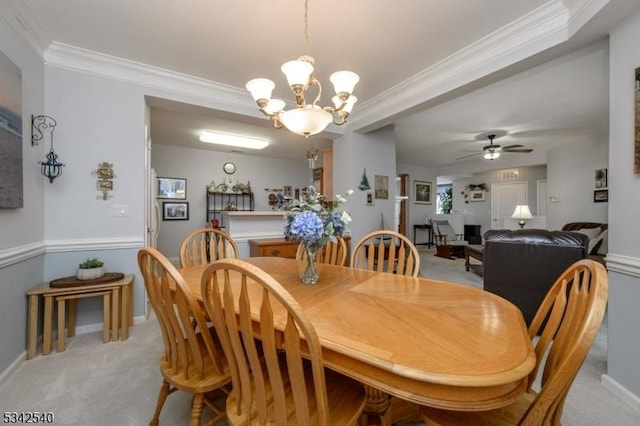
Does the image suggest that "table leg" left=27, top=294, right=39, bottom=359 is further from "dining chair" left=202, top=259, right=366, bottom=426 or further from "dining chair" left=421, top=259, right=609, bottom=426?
"dining chair" left=421, top=259, right=609, bottom=426

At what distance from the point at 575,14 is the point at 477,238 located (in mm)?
7365

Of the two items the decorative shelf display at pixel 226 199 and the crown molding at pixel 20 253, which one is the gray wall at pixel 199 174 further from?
the crown molding at pixel 20 253

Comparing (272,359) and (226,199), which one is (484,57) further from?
(226,199)

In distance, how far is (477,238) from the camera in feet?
27.1

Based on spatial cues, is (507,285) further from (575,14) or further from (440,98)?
(575,14)

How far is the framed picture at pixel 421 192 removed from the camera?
8305mm

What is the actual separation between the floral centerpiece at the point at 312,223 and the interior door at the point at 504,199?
7896 millimetres

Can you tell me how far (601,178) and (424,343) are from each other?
6291 millimetres

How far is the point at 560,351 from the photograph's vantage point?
91 cm

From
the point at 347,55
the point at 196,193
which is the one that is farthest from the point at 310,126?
the point at 196,193

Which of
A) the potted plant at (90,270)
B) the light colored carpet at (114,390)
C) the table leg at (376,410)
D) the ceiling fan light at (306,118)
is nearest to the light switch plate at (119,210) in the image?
the potted plant at (90,270)

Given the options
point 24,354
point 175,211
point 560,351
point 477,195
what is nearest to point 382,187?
point 560,351

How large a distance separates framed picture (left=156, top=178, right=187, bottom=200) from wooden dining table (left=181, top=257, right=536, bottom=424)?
17.1ft

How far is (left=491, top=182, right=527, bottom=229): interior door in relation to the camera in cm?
750
